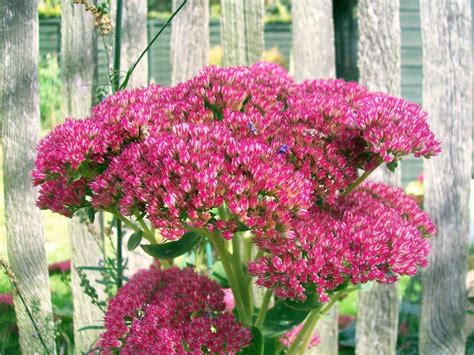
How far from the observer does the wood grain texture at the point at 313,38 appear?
2738mm

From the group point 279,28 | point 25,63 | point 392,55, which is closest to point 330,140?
point 392,55

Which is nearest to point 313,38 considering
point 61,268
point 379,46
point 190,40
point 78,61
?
point 379,46

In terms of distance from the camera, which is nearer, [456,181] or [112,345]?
[112,345]

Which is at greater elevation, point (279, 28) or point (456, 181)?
point (279, 28)

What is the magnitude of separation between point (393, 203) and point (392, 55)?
1.07 metres

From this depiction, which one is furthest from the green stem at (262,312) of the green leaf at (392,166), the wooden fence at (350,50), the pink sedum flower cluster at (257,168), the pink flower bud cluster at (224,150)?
the wooden fence at (350,50)

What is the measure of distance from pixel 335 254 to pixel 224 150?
1.00ft

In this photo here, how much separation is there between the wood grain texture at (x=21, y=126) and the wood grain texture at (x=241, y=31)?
679 mm

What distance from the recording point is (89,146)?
1.48 meters

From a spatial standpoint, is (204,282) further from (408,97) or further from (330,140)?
(408,97)

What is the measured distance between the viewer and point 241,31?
272 centimetres

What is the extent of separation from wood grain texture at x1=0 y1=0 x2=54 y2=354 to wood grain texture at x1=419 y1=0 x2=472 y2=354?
143 centimetres

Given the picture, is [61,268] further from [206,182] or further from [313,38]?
[206,182]

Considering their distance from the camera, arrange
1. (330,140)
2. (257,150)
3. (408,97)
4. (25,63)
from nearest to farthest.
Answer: (257,150) → (330,140) → (25,63) → (408,97)
